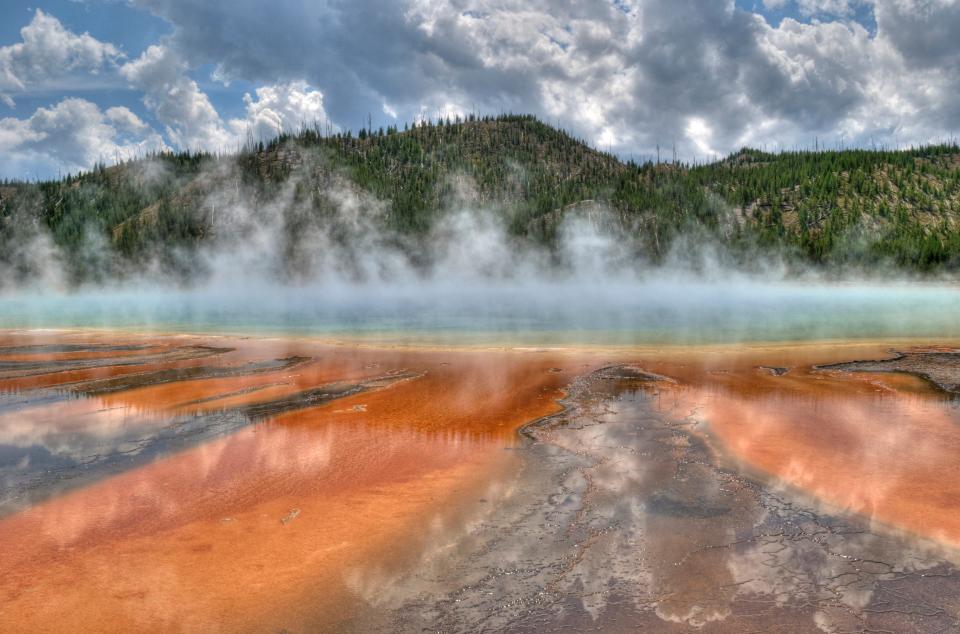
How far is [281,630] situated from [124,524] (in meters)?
3.27

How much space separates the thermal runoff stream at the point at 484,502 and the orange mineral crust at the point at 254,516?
37mm

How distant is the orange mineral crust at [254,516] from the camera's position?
539 cm

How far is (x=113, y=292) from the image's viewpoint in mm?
120125

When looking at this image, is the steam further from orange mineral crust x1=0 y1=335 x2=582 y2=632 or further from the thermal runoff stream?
orange mineral crust x1=0 y1=335 x2=582 y2=632

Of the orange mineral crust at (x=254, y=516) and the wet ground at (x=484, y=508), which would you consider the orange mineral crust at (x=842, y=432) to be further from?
the orange mineral crust at (x=254, y=516)

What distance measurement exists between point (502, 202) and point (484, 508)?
157236 mm

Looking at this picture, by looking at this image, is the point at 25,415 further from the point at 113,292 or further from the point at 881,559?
the point at 113,292

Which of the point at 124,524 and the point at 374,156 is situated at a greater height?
the point at 374,156

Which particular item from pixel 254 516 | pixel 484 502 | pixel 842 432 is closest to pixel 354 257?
pixel 842 432

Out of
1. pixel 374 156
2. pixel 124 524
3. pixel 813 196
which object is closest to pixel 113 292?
pixel 374 156

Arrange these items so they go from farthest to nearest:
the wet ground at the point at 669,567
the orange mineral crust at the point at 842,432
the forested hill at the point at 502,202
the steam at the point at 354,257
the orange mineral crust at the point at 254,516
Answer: the forested hill at the point at 502,202 → the steam at the point at 354,257 → the orange mineral crust at the point at 842,432 → the orange mineral crust at the point at 254,516 → the wet ground at the point at 669,567

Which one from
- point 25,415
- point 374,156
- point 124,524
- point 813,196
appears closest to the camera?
point 124,524

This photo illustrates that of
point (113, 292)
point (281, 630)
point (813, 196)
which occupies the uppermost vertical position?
point (813, 196)

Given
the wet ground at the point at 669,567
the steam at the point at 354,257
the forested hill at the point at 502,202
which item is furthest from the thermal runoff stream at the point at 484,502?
the forested hill at the point at 502,202
